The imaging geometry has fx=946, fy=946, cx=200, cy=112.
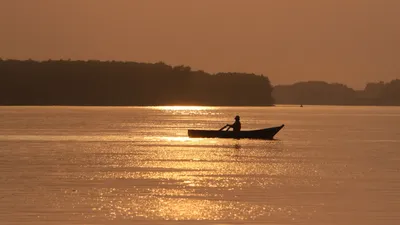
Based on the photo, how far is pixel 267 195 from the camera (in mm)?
32312

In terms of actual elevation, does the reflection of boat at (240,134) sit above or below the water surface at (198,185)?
above

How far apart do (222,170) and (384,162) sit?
33.4ft

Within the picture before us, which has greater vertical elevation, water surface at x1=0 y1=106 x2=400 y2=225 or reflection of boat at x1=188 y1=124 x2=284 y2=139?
reflection of boat at x1=188 y1=124 x2=284 y2=139

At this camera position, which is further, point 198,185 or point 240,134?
point 240,134

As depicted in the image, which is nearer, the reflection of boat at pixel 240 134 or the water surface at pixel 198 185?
the water surface at pixel 198 185

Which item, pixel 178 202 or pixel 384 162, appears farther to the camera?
pixel 384 162

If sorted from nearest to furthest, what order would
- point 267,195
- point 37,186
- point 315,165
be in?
1. point 267,195
2. point 37,186
3. point 315,165

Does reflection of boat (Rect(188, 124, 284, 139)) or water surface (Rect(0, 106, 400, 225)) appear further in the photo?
reflection of boat (Rect(188, 124, 284, 139))

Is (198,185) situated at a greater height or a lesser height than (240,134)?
lesser

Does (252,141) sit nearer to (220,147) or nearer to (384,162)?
(220,147)

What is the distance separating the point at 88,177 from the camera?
3878 cm

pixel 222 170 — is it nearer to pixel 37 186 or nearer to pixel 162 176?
pixel 162 176

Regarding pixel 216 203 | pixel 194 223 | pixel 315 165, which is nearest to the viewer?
pixel 194 223

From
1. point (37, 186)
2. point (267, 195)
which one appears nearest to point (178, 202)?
point (267, 195)
